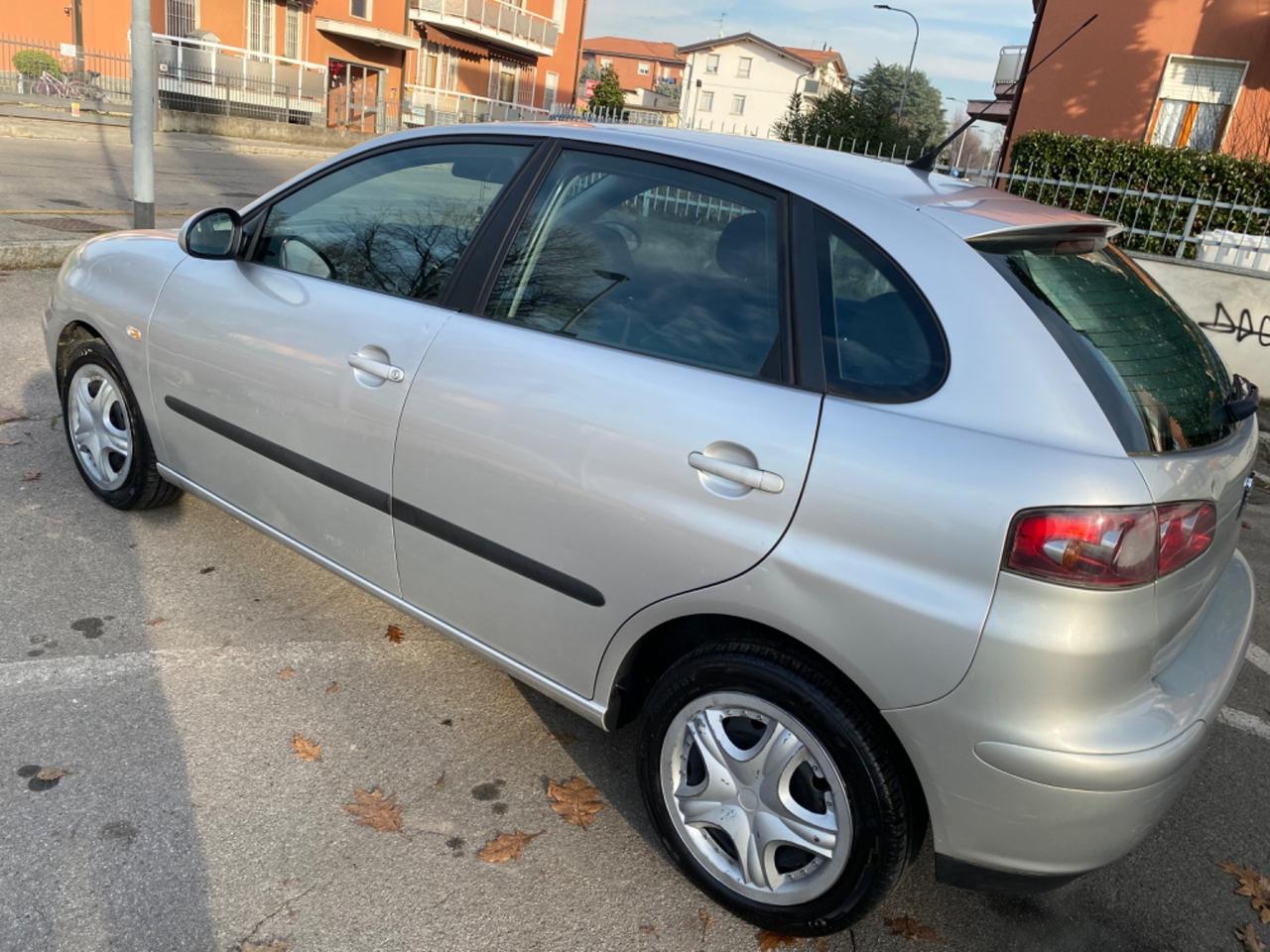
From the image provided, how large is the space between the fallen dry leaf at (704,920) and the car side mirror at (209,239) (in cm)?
253

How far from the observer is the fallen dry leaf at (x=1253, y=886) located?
8.61ft

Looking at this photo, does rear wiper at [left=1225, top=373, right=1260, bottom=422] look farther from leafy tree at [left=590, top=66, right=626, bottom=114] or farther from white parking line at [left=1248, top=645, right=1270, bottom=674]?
leafy tree at [left=590, top=66, right=626, bottom=114]

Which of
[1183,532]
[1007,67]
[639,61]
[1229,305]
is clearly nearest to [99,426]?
[1183,532]

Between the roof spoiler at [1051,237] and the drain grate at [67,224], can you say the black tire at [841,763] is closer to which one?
the roof spoiler at [1051,237]

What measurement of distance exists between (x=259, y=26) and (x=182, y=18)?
8.94 feet

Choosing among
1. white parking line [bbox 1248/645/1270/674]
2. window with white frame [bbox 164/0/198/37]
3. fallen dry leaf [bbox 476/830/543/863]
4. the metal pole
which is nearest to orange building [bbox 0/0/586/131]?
window with white frame [bbox 164/0/198/37]

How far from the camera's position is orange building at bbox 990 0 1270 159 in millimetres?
14406

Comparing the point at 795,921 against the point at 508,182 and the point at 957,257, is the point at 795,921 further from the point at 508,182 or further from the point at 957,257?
the point at 508,182

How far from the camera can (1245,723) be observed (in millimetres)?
3518

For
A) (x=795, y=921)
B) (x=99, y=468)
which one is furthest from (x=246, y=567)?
(x=795, y=921)

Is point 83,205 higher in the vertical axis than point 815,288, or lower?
lower

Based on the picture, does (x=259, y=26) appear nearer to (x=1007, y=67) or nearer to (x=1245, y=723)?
(x=1007, y=67)

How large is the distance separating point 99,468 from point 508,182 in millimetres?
2335

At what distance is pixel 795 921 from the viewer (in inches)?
90.8
